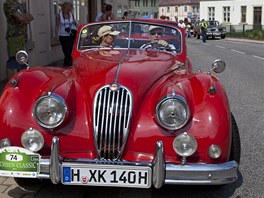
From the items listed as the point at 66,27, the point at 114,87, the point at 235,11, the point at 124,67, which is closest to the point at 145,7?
the point at 235,11

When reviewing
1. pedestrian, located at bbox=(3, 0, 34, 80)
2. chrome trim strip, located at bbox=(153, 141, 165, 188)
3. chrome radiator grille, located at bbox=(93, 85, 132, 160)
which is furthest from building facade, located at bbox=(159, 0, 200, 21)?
chrome trim strip, located at bbox=(153, 141, 165, 188)

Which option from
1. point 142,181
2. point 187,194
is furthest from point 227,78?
point 142,181

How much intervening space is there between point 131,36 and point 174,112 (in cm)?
180

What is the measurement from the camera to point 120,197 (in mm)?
3699

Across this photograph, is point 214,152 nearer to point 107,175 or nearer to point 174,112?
point 174,112

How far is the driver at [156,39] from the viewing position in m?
4.86

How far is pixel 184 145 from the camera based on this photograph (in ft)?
10.5

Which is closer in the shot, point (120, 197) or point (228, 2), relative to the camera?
point (120, 197)

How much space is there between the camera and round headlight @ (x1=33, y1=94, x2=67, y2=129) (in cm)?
324

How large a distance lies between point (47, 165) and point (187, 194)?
1.34 meters

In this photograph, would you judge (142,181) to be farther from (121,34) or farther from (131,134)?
(121,34)

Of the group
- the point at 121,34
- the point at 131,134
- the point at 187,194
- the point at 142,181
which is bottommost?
the point at 187,194

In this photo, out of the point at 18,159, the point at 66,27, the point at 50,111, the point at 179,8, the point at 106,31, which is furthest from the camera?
the point at 179,8

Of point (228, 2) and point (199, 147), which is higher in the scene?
point (228, 2)
